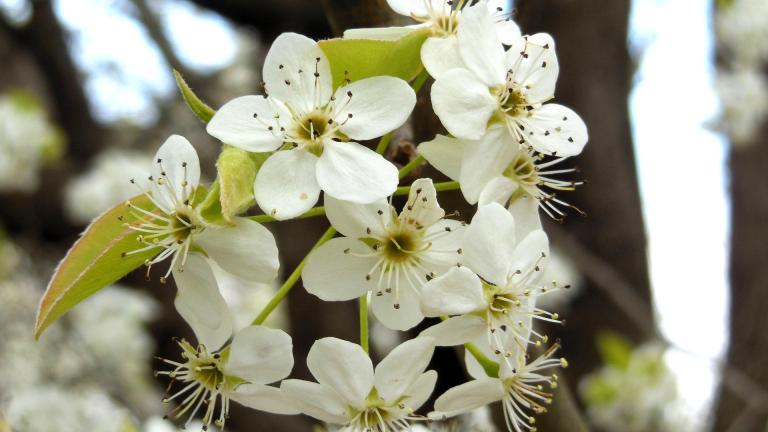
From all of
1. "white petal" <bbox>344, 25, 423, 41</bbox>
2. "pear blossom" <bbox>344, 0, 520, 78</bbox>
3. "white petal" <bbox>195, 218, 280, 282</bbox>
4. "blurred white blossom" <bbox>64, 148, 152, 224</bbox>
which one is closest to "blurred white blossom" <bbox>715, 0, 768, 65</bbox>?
"blurred white blossom" <bbox>64, 148, 152, 224</bbox>

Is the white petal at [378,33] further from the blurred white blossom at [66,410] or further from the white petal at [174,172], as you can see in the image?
the blurred white blossom at [66,410]

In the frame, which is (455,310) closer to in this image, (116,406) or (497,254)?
(497,254)

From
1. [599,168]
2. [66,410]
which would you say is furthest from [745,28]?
[66,410]

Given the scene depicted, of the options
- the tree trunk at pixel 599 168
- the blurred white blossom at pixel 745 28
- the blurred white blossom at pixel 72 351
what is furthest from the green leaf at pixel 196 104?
the blurred white blossom at pixel 745 28

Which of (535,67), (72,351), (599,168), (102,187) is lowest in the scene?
(72,351)

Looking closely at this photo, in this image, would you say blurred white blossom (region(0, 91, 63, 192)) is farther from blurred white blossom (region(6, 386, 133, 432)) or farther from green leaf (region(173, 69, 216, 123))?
green leaf (region(173, 69, 216, 123))

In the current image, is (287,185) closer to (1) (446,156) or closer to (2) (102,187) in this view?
(1) (446,156)

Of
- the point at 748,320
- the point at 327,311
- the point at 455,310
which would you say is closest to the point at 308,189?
the point at 455,310
